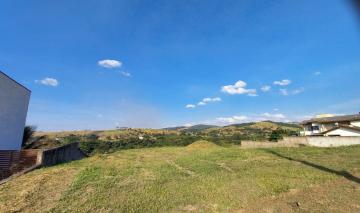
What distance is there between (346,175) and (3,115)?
2025 centimetres

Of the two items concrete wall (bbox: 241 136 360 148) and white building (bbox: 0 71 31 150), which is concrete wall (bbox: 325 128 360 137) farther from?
white building (bbox: 0 71 31 150)

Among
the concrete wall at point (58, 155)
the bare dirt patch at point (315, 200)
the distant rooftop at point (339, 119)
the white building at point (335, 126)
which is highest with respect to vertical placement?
the distant rooftop at point (339, 119)

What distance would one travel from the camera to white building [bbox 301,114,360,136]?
92.3 ft

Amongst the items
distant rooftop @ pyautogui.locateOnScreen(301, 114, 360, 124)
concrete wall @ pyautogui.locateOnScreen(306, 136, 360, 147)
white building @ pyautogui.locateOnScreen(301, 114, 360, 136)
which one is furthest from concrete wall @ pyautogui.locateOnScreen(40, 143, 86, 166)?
distant rooftop @ pyautogui.locateOnScreen(301, 114, 360, 124)

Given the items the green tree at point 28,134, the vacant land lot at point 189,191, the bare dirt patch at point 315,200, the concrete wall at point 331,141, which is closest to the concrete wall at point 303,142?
the concrete wall at point 331,141

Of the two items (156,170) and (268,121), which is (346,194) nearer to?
(156,170)

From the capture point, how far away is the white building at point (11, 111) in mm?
16391

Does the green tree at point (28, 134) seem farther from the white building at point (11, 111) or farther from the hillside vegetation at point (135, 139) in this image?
the white building at point (11, 111)

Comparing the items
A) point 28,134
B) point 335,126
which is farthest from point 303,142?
point 28,134

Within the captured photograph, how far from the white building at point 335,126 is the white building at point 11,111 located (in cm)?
3335

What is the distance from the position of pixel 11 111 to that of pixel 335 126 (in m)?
34.5

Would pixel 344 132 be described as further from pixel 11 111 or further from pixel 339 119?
pixel 11 111

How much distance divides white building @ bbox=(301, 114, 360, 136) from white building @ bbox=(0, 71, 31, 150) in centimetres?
3335

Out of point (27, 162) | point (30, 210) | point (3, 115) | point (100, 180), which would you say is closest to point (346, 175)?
point (100, 180)
